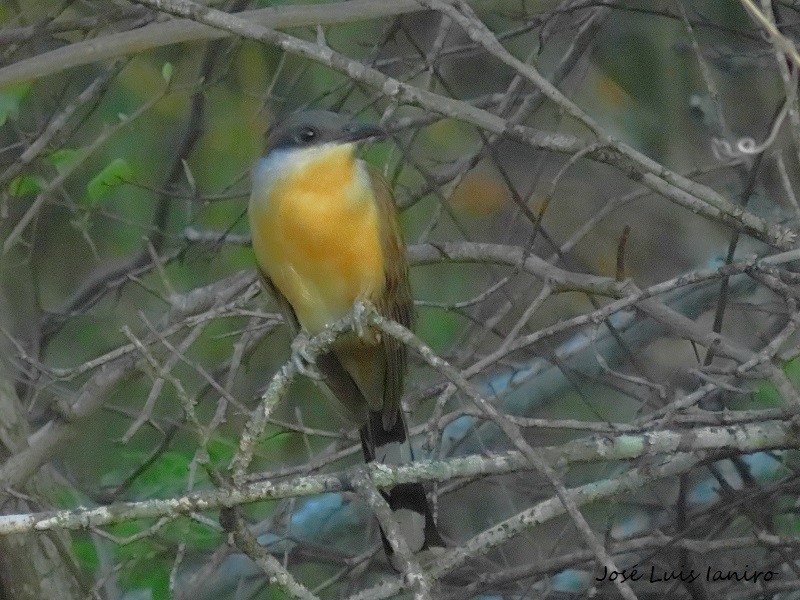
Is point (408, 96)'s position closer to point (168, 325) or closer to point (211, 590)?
point (168, 325)

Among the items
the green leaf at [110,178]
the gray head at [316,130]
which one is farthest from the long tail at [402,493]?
the green leaf at [110,178]

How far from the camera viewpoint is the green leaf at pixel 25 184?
464cm

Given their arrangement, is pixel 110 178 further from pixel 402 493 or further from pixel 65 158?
pixel 402 493

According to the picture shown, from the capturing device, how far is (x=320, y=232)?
13.6ft

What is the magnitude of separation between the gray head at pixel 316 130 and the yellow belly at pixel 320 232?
58 mm

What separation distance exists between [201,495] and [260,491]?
12 centimetres

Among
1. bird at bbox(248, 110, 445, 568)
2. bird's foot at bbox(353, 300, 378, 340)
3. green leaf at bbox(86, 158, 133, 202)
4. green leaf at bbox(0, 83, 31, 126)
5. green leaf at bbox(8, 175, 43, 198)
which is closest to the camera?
bird's foot at bbox(353, 300, 378, 340)

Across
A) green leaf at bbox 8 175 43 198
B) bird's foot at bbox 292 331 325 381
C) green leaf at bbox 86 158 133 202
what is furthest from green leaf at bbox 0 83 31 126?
bird's foot at bbox 292 331 325 381

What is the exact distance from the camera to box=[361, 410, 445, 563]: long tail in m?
4.04

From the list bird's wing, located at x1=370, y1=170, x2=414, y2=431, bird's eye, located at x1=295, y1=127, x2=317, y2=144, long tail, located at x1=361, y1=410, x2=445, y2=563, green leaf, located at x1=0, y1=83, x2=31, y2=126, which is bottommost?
long tail, located at x1=361, y1=410, x2=445, y2=563

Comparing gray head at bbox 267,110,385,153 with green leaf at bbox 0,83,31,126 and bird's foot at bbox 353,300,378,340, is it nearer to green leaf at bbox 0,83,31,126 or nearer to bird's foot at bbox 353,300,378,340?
bird's foot at bbox 353,300,378,340

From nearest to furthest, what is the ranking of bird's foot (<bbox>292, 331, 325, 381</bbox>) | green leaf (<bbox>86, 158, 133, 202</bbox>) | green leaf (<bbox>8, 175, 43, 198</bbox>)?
bird's foot (<bbox>292, 331, 325, 381</bbox>)
green leaf (<bbox>86, 158, 133, 202</bbox>)
green leaf (<bbox>8, 175, 43, 198</bbox>)

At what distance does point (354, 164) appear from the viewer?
4.27m

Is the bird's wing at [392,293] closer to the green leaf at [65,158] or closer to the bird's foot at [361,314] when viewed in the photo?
the bird's foot at [361,314]
